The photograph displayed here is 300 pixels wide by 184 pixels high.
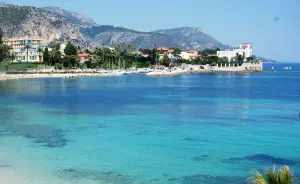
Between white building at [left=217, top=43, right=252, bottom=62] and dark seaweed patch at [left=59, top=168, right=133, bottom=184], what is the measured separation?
136 metres

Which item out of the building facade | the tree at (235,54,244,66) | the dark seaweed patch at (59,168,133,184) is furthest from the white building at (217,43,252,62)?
the dark seaweed patch at (59,168,133,184)

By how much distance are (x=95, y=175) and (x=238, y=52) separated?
142 m

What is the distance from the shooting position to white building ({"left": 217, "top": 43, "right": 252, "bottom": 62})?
15050cm

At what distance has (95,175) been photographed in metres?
16.2

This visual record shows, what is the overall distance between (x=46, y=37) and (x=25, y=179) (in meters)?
191

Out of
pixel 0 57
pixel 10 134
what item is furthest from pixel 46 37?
pixel 10 134

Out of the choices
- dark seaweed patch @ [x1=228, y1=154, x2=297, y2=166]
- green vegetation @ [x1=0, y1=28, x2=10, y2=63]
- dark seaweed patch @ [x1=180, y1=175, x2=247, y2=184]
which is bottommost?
dark seaweed patch @ [x1=180, y1=175, x2=247, y2=184]

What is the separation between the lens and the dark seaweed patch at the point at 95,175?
1564cm

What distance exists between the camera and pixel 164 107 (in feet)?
131

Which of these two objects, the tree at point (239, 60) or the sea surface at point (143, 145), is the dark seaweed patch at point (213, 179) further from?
the tree at point (239, 60)

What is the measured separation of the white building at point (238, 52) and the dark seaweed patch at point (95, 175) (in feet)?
445

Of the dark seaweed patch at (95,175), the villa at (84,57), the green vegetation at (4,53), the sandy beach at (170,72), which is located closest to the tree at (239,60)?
the sandy beach at (170,72)

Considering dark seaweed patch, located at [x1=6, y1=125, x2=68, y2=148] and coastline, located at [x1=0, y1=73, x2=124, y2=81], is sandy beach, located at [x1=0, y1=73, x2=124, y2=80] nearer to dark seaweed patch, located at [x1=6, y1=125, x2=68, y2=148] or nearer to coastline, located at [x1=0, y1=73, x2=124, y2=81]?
coastline, located at [x1=0, y1=73, x2=124, y2=81]

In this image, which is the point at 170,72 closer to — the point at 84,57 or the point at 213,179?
the point at 84,57
